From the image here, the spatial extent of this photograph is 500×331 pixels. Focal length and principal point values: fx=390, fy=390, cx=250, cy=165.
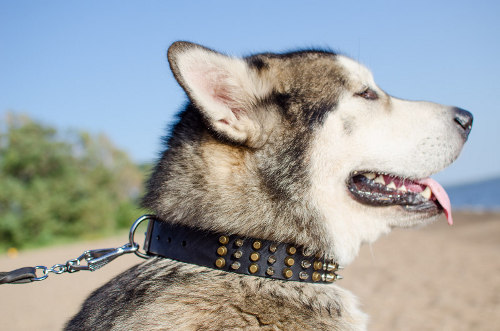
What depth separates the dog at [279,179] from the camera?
6.73ft

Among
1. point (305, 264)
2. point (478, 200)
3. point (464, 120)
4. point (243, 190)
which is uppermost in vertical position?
point (464, 120)

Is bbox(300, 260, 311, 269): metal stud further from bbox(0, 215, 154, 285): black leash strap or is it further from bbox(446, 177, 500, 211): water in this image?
bbox(446, 177, 500, 211): water

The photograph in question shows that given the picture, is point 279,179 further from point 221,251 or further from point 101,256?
point 101,256

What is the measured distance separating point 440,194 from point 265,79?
4.79 ft

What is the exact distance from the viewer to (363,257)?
15.8m

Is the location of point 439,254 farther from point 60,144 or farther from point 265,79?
point 60,144

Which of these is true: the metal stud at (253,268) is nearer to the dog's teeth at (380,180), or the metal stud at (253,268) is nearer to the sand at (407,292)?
the dog's teeth at (380,180)

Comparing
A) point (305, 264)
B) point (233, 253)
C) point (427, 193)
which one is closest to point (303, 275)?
point (305, 264)

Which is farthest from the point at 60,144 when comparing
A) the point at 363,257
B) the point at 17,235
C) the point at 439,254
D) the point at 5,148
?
the point at 439,254

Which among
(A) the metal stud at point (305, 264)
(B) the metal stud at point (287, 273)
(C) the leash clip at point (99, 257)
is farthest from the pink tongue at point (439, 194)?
(C) the leash clip at point (99, 257)

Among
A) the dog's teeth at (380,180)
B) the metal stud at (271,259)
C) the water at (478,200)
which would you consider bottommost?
the water at (478,200)

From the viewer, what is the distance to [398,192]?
257 centimetres

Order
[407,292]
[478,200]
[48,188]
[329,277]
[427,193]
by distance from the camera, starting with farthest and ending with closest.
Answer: [478,200], [48,188], [407,292], [427,193], [329,277]

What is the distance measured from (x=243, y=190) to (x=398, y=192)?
107 cm
